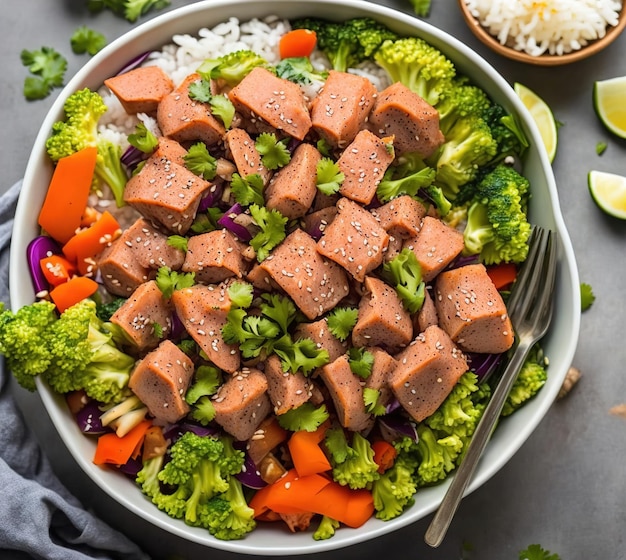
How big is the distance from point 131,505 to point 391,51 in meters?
2.36

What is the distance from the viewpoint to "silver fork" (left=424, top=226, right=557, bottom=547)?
128 inches

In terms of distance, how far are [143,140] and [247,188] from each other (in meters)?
0.51

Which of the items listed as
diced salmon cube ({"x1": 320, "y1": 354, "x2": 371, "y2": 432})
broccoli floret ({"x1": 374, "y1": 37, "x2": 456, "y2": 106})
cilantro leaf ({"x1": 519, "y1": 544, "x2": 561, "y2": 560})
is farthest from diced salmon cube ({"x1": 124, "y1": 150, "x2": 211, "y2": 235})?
cilantro leaf ({"x1": 519, "y1": 544, "x2": 561, "y2": 560})

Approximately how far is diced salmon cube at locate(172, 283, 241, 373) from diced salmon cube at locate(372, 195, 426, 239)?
772 mm

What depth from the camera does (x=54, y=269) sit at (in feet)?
11.0

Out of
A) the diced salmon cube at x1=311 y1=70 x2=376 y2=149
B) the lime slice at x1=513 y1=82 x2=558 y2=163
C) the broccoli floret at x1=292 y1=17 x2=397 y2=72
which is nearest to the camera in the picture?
the diced salmon cube at x1=311 y1=70 x2=376 y2=149

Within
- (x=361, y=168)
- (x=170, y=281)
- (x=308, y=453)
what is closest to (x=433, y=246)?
(x=361, y=168)

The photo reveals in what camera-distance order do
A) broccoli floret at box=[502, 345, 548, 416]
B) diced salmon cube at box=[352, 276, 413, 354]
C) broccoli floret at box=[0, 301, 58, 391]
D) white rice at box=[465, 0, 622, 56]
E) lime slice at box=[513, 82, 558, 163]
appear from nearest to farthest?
1. broccoli floret at box=[0, 301, 58, 391]
2. diced salmon cube at box=[352, 276, 413, 354]
3. broccoli floret at box=[502, 345, 548, 416]
4. white rice at box=[465, 0, 622, 56]
5. lime slice at box=[513, 82, 558, 163]

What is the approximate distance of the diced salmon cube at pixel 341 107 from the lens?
3.27m

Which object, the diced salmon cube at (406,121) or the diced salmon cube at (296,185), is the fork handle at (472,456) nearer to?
the diced salmon cube at (406,121)

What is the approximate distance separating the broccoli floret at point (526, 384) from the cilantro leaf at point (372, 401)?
64 cm

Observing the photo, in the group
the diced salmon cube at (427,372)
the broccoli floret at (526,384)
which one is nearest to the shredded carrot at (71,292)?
the diced salmon cube at (427,372)

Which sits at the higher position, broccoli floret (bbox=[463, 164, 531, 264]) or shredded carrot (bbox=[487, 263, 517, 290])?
broccoli floret (bbox=[463, 164, 531, 264])

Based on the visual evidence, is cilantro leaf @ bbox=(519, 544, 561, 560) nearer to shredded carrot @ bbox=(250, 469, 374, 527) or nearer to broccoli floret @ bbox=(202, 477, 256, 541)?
shredded carrot @ bbox=(250, 469, 374, 527)
